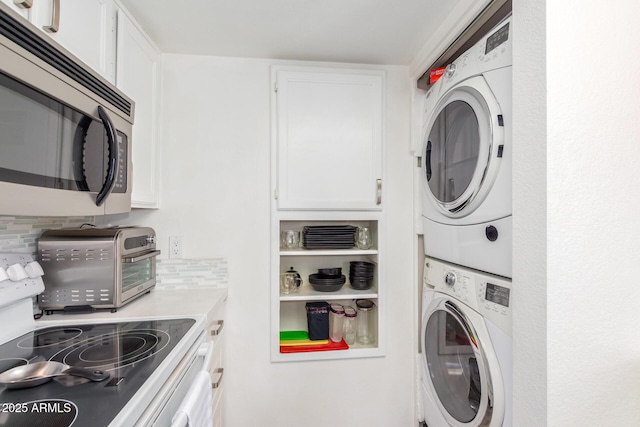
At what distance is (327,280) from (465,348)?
0.79 meters

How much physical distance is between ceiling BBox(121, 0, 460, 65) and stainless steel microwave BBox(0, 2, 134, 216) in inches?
23.3

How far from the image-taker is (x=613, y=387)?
0.90 metres

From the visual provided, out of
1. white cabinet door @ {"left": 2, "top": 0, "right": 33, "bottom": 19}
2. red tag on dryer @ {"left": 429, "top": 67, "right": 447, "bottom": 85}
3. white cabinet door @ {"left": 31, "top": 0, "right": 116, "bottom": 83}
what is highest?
red tag on dryer @ {"left": 429, "top": 67, "right": 447, "bottom": 85}

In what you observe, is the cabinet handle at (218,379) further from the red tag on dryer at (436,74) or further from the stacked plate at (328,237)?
the red tag on dryer at (436,74)

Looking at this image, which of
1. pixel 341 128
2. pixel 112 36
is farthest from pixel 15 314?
pixel 341 128

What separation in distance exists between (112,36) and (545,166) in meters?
1.67

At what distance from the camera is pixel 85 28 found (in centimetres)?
104

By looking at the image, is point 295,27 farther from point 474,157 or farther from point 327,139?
point 474,157

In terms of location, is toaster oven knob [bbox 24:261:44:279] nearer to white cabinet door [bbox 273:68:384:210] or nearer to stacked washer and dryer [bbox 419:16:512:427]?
white cabinet door [bbox 273:68:384:210]

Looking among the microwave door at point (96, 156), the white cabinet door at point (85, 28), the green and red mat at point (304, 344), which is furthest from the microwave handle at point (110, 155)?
the green and red mat at point (304, 344)

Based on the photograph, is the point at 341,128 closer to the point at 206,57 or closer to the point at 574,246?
the point at 206,57

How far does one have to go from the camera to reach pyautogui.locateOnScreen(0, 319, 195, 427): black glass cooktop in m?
0.63

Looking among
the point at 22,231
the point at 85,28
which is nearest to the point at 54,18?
the point at 85,28

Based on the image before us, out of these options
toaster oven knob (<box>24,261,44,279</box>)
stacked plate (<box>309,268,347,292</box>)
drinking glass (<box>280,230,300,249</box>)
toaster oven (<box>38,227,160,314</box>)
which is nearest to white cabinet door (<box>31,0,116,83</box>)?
toaster oven (<box>38,227,160,314</box>)
